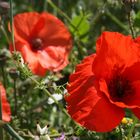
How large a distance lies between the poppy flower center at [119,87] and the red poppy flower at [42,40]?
0.63 m

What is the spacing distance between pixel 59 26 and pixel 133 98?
0.88 meters

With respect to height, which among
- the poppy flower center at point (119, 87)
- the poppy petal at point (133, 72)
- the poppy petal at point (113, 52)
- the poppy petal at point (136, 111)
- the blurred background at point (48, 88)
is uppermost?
the poppy petal at point (113, 52)

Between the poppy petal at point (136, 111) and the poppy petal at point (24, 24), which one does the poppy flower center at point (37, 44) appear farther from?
the poppy petal at point (136, 111)

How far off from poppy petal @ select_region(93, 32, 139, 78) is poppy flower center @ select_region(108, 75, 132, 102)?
30 millimetres

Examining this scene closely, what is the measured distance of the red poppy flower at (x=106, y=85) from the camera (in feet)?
3.71

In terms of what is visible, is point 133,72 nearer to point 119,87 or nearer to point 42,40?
point 119,87

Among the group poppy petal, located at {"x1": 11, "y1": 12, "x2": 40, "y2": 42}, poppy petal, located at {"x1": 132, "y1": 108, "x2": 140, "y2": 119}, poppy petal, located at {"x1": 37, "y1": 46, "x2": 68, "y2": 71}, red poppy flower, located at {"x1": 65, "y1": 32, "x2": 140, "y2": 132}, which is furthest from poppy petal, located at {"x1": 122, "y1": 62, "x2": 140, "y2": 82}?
poppy petal, located at {"x1": 11, "y1": 12, "x2": 40, "y2": 42}

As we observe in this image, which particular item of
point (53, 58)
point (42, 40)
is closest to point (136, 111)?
point (53, 58)

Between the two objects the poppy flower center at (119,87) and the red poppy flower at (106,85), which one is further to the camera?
the poppy flower center at (119,87)

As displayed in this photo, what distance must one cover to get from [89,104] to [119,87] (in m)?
0.14

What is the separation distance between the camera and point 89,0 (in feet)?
9.45

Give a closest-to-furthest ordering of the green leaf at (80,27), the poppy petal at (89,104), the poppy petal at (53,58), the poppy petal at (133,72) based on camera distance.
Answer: the poppy petal at (89,104) → the poppy petal at (133,72) → the poppy petal at (53,58) → the green leaf at (80,27)

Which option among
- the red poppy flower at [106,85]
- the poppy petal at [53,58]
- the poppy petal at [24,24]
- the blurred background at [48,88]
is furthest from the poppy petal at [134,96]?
the poppy petal at [24,24]

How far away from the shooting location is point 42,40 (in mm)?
2127
